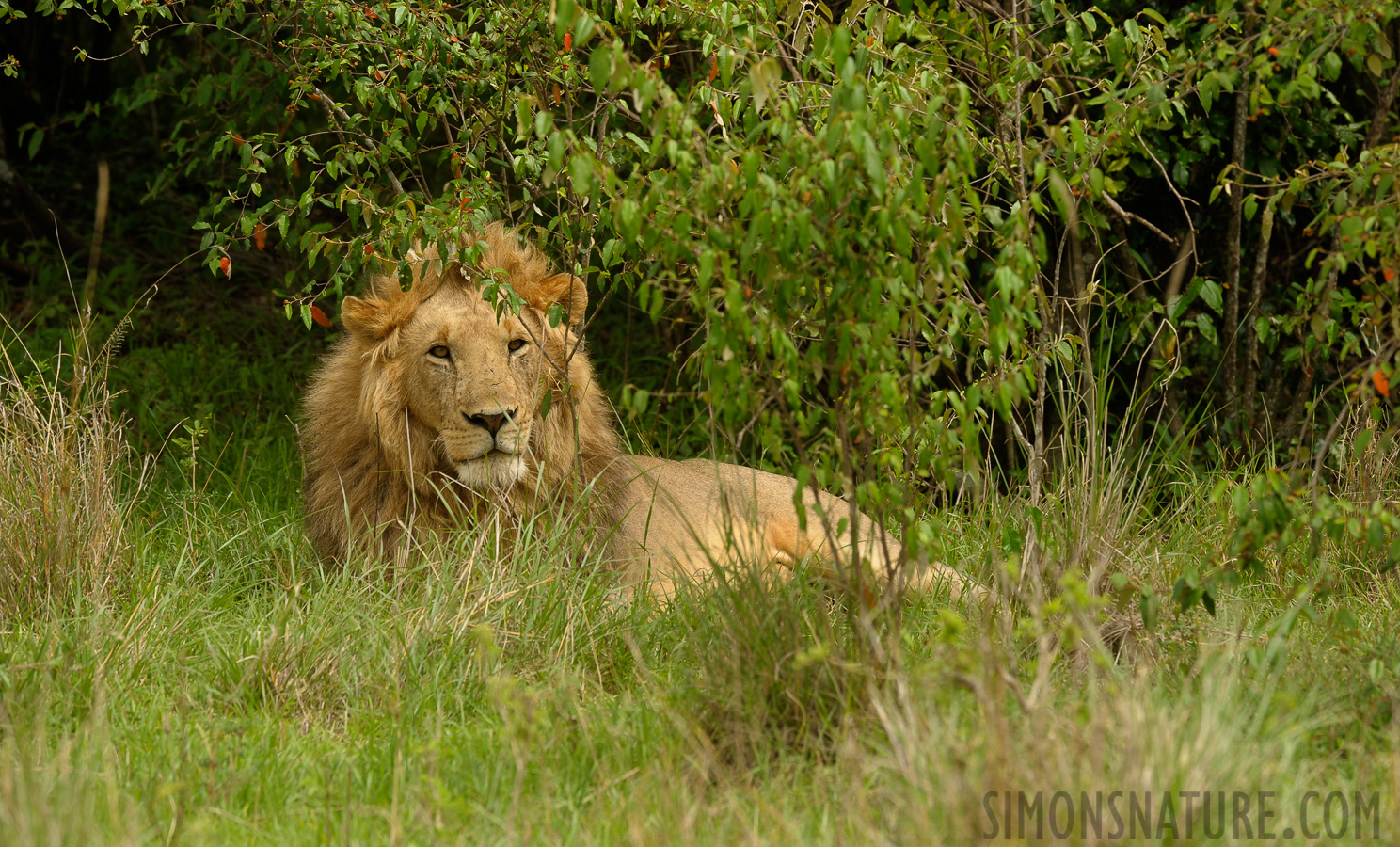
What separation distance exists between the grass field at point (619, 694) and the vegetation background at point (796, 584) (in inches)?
0.6

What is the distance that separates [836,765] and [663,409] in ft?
13.5

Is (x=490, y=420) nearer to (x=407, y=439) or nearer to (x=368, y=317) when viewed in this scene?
(x=407, y=439)

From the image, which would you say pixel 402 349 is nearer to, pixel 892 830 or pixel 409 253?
pixel 409 253

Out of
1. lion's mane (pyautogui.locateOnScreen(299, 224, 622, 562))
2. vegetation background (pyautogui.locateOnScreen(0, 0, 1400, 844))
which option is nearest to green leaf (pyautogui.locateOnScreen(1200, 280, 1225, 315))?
vegetation background (pyautogui.locateOnScreen(0, 0, 1400, 844))

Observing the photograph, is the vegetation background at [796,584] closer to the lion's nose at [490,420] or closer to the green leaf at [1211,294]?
the green leaf at [1211,294]

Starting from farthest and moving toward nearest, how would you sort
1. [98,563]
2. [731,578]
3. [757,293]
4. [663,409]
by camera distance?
[663,409] → [98,563] → [731,578] → [757,293]

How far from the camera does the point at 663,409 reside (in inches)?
272

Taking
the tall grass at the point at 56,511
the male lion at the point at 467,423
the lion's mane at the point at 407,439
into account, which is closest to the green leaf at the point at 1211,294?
the male lion at the point at 467,423

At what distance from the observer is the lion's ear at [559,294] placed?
4.47 m

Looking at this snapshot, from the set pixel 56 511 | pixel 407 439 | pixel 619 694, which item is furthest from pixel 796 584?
pixel 56 511

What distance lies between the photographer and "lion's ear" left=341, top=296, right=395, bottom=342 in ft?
14.5

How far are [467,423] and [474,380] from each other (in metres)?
0.13

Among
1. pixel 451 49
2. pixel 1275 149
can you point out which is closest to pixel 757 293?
pixel 451 49

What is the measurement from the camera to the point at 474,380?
4.13 m
